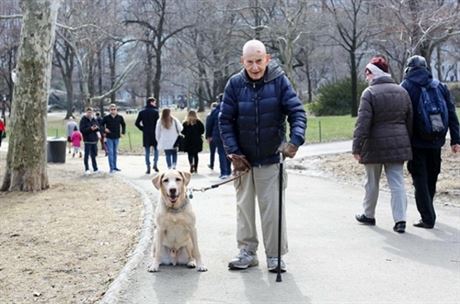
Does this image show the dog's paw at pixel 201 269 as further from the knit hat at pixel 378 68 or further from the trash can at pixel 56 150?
the trash can at pixel 56 150

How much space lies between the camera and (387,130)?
7578mm

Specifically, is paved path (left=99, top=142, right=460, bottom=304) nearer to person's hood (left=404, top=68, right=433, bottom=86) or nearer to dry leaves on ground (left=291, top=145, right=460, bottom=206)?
dry leaves on ground (left=291, top=145, right=460, bottom=206)

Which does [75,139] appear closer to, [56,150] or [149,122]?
[56,150]

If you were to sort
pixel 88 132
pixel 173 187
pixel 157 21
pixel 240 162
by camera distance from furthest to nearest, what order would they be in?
pixel 157 21 → pixel 88 132 → pixel 173 187 → pixel 240 162

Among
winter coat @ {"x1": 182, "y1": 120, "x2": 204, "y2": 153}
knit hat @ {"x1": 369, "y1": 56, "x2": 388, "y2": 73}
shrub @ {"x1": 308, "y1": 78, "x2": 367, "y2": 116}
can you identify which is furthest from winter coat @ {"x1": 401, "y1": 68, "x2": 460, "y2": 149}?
shrub @ {"x1": 308, "y1": 78, "x2": 367, "y2": 116}

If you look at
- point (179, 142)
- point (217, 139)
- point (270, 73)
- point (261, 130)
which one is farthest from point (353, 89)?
point (261, 130)

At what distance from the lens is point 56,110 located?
298ft

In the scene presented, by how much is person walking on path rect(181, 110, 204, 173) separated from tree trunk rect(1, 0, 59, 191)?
400cm

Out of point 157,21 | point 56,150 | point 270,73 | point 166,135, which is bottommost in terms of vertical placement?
point 56,150

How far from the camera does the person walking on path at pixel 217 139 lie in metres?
14.5

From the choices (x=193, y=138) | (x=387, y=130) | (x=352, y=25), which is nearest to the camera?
(x=387, y=130)

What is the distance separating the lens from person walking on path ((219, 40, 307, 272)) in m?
5.74

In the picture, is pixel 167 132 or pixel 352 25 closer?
pixel 167 132

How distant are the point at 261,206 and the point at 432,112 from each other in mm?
2925
